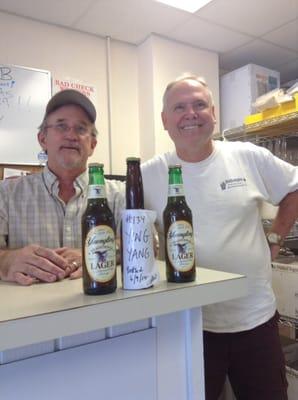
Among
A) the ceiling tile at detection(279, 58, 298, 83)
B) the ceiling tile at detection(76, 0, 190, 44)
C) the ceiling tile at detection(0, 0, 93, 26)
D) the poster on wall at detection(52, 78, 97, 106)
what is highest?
the ceiling tile at detection(0, 0, 93, 26)

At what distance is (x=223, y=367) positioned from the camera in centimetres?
111

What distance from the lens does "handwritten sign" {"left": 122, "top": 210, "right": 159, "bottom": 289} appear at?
0.57m

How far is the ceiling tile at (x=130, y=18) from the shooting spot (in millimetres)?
1935

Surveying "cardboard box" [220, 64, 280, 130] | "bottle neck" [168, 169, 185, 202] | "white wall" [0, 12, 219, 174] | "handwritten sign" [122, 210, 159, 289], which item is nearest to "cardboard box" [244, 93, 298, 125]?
"cardboard box" [220, 64, 280, 130]

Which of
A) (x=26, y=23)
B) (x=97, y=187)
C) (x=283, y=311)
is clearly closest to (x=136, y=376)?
(x=97, y=187)

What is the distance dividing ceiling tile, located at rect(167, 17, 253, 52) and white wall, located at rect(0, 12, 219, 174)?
0.22 ft

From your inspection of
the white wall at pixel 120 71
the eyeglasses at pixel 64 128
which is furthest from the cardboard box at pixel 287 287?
the eyeglasses at pixel 64 128

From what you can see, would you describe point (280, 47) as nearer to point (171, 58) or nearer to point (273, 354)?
point (171, 58)

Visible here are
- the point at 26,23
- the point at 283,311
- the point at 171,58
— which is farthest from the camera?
the point at 171,58

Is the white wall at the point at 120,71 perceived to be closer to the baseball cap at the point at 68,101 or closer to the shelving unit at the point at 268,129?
the shelving unit at the point at 268,129

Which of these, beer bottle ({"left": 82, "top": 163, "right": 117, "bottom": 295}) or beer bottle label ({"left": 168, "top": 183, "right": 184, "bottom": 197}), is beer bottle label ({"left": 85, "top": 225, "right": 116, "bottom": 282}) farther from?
beer bottle label ({"left": 168, "top": 183, "right": 184, "bottom": 197})

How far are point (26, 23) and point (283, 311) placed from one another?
6.84ft

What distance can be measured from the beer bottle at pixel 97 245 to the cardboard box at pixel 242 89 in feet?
6.50

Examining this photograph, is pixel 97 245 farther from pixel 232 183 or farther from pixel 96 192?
pixel 232 183
